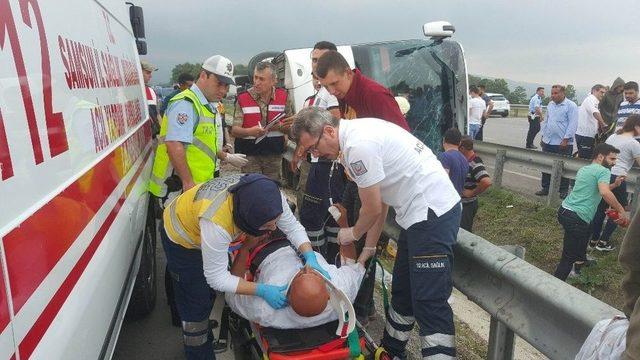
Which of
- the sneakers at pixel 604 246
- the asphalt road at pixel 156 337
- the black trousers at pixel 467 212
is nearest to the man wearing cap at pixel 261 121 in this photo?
the asphalt road at pixel 156 337

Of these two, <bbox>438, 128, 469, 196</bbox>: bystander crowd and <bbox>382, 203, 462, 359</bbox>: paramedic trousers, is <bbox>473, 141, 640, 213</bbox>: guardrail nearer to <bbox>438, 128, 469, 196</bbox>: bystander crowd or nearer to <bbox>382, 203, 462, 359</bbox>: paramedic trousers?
<bbox>438, 128, 469, 196</bbox>: bystander crowd

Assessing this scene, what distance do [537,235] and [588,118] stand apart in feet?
12.6

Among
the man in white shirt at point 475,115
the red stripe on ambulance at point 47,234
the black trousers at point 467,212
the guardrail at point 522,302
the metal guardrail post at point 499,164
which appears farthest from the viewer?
the man in white shirt at point 475,115

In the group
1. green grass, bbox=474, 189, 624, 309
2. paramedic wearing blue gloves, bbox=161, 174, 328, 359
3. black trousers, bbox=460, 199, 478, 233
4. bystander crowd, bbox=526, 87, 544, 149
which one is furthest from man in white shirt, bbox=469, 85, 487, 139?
paramedic wearing blue gloves, bbox=161, 174, 328, 359

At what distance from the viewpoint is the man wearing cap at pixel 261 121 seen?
5113mm

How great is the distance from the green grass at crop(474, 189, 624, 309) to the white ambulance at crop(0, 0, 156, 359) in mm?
4497

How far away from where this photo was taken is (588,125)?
8695mm

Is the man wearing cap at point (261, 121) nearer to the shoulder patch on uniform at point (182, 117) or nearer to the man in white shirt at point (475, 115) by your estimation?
the shoulder patch on uniform at point (182, 117)

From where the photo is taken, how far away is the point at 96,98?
2395 mm

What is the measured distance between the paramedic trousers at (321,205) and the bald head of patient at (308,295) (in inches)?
64.7

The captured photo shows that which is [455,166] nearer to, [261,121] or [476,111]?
[261,121]

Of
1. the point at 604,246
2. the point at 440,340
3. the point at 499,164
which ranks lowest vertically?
the point at 604,246

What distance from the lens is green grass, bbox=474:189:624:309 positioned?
16.1ft

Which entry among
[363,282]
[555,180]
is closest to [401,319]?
[363,282]
